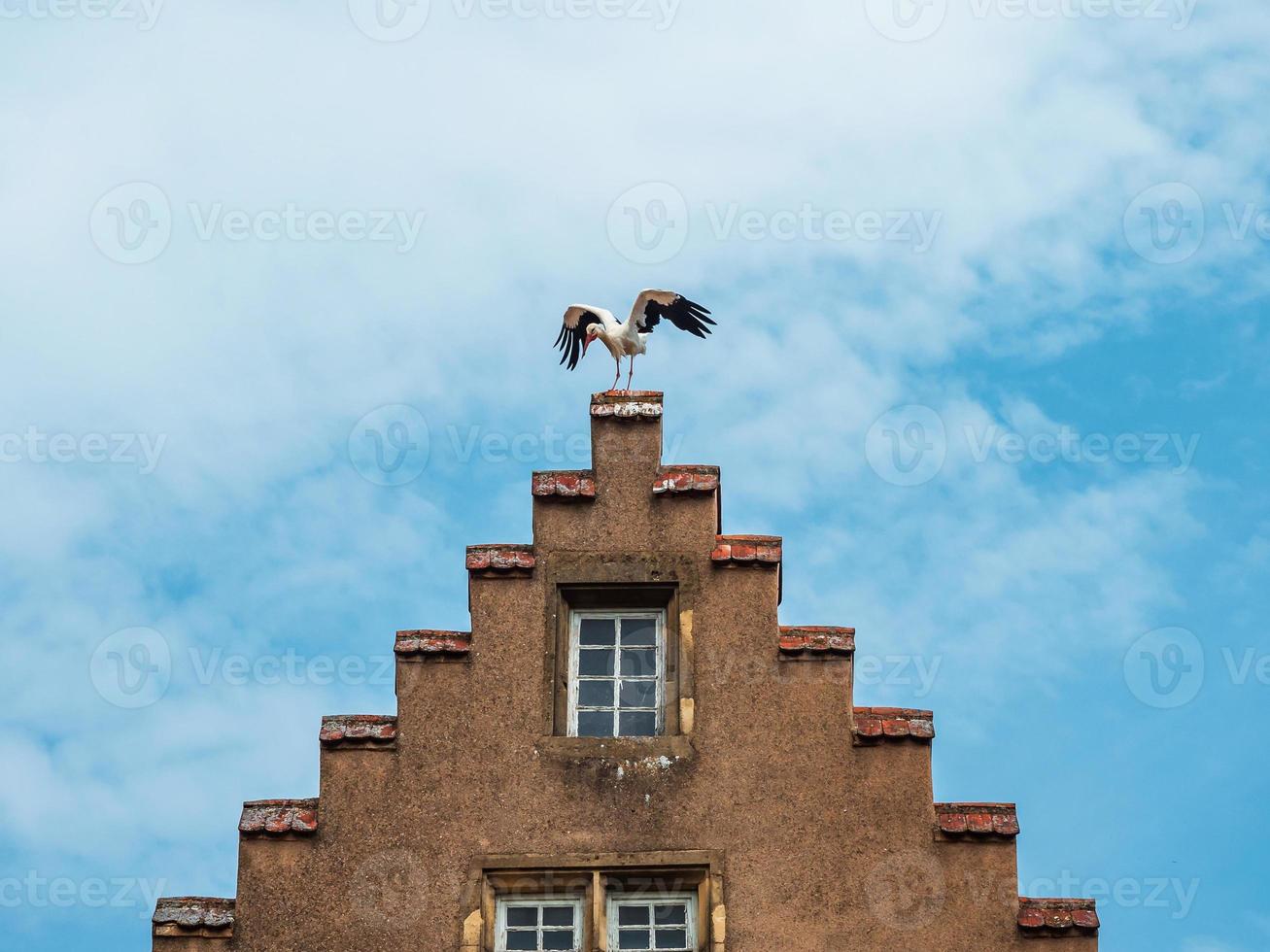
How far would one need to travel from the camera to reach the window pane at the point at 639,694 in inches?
755

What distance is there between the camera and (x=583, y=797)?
18562 millimetres

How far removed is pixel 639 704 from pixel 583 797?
3.50 ft

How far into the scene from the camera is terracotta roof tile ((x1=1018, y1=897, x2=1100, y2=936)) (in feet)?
58.6

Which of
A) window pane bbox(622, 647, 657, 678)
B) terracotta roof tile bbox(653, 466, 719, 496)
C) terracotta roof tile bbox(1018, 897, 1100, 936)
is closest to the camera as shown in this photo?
terracotta roof tile bbox(1018, 897, 1100, 936)

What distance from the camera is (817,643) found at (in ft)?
62.4

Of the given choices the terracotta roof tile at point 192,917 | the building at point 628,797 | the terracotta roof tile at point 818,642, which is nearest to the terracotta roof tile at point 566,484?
the building at point 628,797

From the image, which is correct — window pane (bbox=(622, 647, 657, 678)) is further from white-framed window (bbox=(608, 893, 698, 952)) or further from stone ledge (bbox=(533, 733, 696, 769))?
white-framed window (bbox=(608, 893, 698, 952))

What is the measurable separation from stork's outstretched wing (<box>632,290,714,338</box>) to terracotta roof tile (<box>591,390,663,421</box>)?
37.9 inches

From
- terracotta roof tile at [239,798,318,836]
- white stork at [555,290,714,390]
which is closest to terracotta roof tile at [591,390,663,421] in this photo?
white stork at [555,290,714,390]

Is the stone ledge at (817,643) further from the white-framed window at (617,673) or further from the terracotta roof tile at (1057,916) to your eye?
the terracotta roof tile at (1057,916)

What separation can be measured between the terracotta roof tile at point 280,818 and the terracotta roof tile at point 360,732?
561mm

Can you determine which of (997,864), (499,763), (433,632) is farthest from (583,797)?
(997,864)

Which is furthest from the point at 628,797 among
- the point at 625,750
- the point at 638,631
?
the point at 638,631

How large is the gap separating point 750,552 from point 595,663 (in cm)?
170
